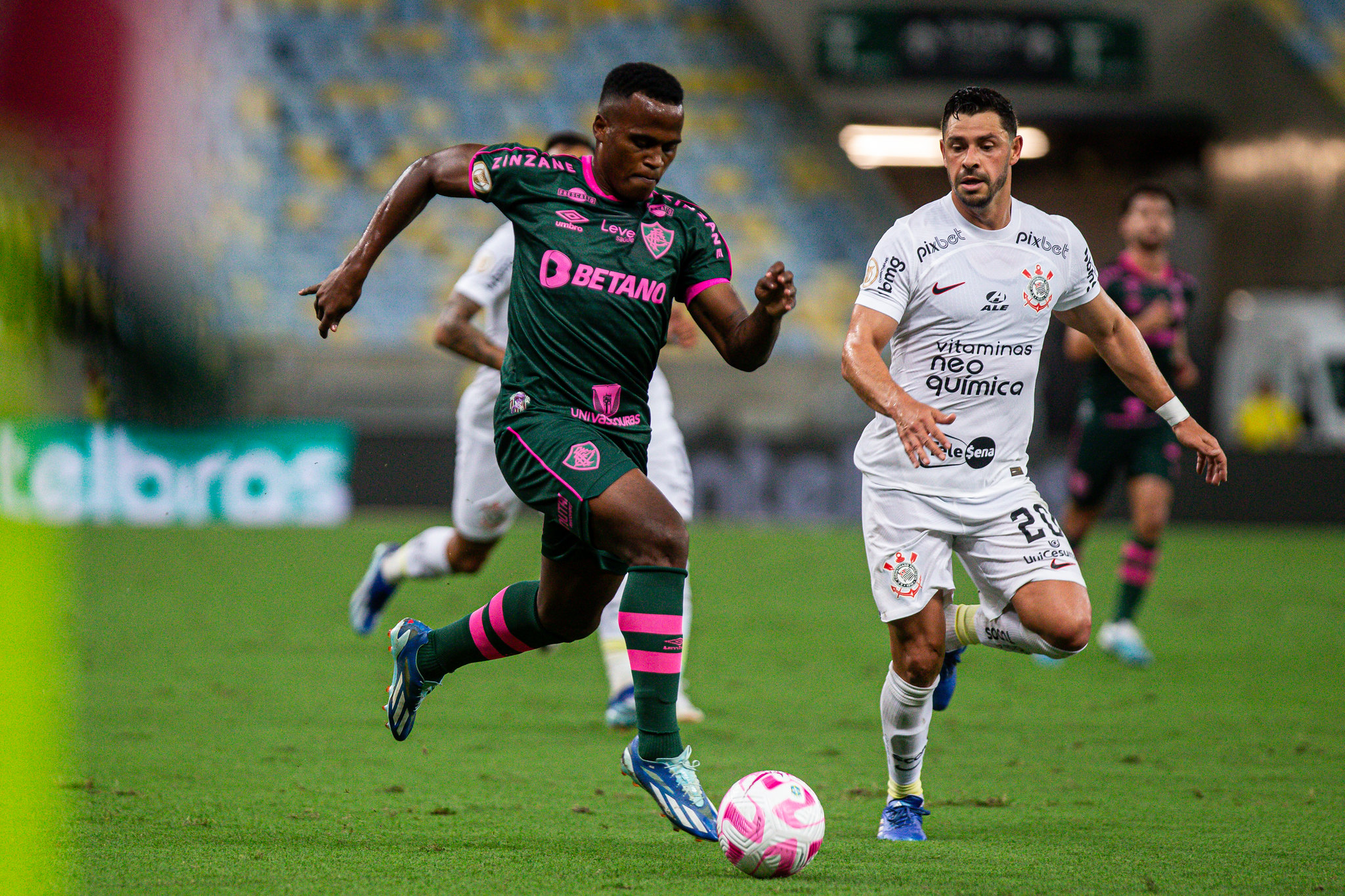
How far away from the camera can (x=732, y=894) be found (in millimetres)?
3482

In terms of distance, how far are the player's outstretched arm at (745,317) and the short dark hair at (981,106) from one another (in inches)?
30.4

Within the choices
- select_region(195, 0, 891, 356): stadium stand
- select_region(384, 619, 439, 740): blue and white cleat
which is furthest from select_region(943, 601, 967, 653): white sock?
select_region(195, 0, 891, 356): stadium stand

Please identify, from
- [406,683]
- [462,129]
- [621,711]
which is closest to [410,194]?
[406,683]

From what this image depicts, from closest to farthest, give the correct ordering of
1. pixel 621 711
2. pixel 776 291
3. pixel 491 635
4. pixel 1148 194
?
pixel 776 291 < pixel 491 635 < pixel 621 711 < pixel 1148 194

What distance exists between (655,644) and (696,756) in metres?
1.57

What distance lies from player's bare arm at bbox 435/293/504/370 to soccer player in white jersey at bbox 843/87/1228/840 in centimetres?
246

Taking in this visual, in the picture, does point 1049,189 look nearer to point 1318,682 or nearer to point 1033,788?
point 1318,682

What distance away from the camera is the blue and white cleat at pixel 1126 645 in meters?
8.06

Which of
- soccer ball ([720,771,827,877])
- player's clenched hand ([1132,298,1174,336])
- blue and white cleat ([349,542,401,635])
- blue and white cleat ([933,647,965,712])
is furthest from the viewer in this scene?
player's clenched hand ([1132,298,1174,336])

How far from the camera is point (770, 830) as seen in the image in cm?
364

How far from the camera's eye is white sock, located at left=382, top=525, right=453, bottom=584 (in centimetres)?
705

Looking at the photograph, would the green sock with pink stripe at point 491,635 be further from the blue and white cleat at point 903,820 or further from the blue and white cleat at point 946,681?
the blue and white cleat at point 946,681

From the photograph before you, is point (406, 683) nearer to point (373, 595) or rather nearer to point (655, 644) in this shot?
point (655, 644)

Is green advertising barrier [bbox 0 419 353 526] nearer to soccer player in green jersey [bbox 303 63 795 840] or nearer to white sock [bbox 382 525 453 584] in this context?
white sock [bbox 382 525 453 584]
